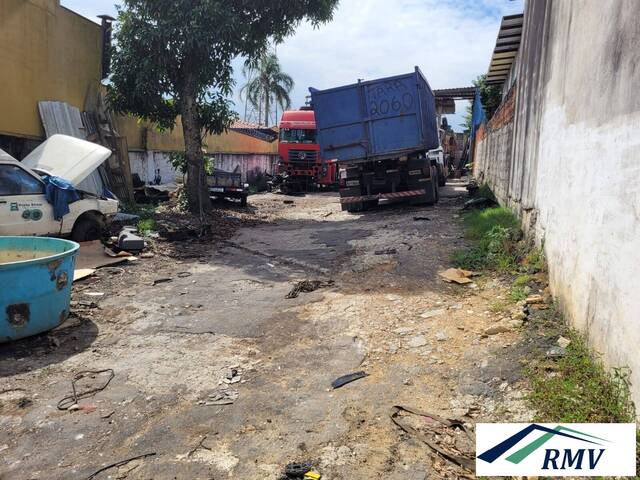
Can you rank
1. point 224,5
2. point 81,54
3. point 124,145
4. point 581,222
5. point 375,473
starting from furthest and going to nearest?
1. point 124,145
2. point 81,54
3. point 224,5
4. point 581,222
5. point 375,473

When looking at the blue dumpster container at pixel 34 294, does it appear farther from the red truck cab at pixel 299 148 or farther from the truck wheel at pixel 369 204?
the red truck cab at pixel 299 148

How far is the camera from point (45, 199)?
295 inches

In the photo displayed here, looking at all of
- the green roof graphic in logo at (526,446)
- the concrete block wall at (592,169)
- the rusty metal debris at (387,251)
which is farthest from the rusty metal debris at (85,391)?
the rusty metal debris at (387,251)

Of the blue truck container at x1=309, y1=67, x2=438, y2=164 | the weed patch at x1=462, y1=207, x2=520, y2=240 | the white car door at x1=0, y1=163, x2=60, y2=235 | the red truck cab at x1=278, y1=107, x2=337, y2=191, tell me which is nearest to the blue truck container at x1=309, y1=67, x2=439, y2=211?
the blue truck container at x1=309, y1=67, x2=438, y2=164

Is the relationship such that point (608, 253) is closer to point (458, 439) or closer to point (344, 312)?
point (458, 439)

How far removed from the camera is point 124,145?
545 inches

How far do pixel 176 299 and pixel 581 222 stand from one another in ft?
14.9

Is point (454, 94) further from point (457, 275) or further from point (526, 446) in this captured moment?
point (526, 446)

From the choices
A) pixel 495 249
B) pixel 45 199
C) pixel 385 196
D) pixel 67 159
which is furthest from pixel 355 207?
pixel 45 199

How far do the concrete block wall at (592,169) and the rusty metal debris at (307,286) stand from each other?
8.79ft

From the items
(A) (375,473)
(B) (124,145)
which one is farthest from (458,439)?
(B) (124,145)

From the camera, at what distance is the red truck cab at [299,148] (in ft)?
67.3

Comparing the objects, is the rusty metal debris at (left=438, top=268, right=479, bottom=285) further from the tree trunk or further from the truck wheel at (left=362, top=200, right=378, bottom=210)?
the tree trunk

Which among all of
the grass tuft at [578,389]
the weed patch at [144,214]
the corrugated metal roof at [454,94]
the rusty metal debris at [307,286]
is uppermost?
the corrugated metal roof at [454,94]
